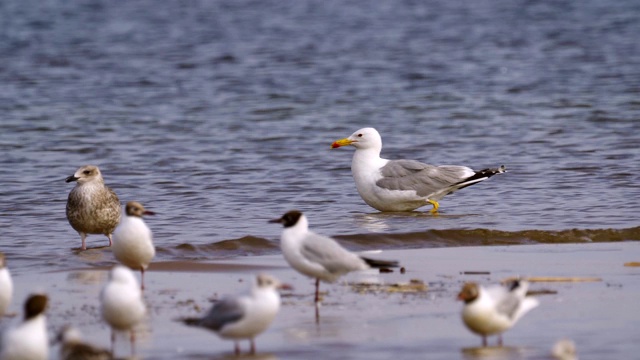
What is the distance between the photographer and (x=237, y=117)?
71.5ft

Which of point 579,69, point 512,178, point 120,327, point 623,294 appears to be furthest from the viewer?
point 579,69

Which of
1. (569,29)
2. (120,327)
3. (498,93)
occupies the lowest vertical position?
(120,327)

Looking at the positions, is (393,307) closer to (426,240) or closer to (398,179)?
(426,240)

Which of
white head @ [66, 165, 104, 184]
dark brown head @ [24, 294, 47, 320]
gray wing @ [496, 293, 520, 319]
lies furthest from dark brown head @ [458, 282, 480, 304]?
white head @ [66, 165, 104, 184]

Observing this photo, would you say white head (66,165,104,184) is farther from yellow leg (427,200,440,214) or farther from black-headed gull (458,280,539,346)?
black-headed gull (458,280,539,346)

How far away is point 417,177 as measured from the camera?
13531 mm

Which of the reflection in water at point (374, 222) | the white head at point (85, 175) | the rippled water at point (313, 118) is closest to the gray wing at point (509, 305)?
the rippled water at point (313, 118)

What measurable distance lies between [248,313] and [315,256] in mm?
1492

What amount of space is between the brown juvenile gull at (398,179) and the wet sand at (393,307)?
7.76 feet

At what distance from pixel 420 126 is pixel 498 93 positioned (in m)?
3.94

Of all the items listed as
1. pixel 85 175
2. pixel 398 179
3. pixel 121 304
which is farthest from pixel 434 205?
pixel 121 304

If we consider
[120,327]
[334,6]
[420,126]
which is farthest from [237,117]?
[334,6]

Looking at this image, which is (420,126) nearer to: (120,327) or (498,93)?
(498,93)

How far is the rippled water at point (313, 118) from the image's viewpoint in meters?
12.8
